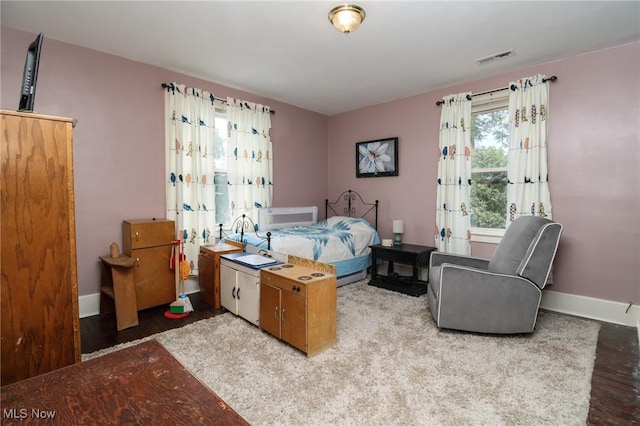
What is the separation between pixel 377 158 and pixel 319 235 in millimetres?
1649

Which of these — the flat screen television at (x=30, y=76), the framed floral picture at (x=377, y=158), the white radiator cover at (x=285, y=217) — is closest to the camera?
the flat screen television at (x=30, y=76)

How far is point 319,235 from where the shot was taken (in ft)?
13.0

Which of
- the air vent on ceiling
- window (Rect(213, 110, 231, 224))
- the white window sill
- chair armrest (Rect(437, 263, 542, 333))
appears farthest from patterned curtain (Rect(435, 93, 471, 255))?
window (Rect(213, 110, 231, 224))

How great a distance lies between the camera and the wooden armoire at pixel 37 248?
1305 mm

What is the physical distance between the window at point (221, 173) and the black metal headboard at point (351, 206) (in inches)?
77.5

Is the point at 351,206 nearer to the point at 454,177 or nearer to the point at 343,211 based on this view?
the point at 343,211

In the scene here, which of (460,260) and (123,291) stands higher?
(460,260)

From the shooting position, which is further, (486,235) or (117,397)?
(486,235)

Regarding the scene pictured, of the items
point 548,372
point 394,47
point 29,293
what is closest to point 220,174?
point 394,47

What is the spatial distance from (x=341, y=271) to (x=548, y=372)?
2278mm

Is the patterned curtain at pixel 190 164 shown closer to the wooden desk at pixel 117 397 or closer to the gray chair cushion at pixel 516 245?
the wooden desk at pixel 117 397

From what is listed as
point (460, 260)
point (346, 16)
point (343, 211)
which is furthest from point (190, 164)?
point (460, 260)

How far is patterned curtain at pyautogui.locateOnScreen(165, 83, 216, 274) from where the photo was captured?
352 centimetres

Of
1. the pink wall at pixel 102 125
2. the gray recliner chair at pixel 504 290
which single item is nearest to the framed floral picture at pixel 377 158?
the gray recliner chair at pixel 504 290
